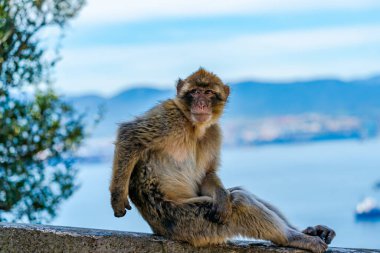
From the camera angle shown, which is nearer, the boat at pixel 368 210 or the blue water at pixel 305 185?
the blue water at pixel 305 185

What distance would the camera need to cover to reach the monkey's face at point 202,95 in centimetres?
424

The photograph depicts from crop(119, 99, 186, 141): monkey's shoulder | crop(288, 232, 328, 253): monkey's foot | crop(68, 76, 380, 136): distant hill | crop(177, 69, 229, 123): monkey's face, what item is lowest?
crop(288, 232, 328, 253): monkey's foot

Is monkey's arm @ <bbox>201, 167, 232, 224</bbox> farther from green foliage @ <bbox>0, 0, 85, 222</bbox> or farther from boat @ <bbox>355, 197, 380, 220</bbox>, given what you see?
boat @ <bbox>355, 197, 380, 220</bbox>

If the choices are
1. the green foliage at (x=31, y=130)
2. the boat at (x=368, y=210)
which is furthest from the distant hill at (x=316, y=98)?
the green foliage at (x=31, y=130)

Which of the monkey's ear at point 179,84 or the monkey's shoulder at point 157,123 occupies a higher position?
the monkey's ear at point 179,84

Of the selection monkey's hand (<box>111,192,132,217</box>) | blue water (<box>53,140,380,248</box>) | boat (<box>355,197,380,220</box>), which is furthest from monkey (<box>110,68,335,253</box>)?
boat (<box>355,197,380,220</box>)

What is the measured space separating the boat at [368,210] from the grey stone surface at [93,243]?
17.8 metres

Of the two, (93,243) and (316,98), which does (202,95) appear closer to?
(93,243)

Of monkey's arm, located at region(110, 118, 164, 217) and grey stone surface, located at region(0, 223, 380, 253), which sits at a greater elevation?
monkey's arm, located at region(110, 118, 164, 217)

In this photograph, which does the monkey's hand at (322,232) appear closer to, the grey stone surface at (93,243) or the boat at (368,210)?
the grey stone surface at (93,243)

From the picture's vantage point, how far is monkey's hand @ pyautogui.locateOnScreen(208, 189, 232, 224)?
153 inches

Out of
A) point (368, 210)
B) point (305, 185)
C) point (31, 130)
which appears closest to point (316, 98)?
point (305, 185)

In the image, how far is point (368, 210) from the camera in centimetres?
2167

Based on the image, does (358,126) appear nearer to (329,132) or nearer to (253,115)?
(329,132)
